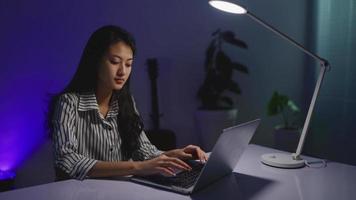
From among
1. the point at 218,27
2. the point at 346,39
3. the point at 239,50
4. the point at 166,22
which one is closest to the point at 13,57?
the point at 166,22

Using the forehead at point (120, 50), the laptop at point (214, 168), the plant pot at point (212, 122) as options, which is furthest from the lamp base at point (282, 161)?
the plant pot at point (212, 122)

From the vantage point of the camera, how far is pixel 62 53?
2.73 metres

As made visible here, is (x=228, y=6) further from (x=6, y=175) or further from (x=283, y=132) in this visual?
(x=283, y=132)

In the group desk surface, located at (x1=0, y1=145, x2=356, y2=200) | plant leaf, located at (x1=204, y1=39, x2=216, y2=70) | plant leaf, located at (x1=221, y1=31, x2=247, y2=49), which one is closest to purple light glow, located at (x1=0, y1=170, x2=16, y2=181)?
desk surface, located at (x1=0, y1=145, x2=356, y2=200)

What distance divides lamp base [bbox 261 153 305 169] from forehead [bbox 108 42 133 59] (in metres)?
0.71

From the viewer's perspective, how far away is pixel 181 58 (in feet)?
10.8

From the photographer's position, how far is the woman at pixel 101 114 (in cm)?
130

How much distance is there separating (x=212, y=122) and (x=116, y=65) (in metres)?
1.77

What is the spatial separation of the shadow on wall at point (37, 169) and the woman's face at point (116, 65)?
150 centimetres

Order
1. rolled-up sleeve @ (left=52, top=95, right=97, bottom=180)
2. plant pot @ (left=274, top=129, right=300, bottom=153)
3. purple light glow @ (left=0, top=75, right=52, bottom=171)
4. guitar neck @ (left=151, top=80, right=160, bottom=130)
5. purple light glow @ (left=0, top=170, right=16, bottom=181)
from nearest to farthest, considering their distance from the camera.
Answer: rolled-up sleeve @ (left=52, top=95, right=97, bottom=180)
purple light glow @ (left=0, top=170, right=16, bottom=181)
purple light glow @ (left=0, top=75, right=52, bottom=171)
guitar neck @ (left=151, top=80, right=160, bottom=130)
plant pot @ (left=274, top=129, right=300, bottom=153)

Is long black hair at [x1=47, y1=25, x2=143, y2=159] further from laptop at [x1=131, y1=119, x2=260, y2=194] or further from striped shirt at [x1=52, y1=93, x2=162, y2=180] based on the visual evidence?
laptop at [x1=131, y1=119, x2=260, y2=194]

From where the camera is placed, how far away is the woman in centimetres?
130

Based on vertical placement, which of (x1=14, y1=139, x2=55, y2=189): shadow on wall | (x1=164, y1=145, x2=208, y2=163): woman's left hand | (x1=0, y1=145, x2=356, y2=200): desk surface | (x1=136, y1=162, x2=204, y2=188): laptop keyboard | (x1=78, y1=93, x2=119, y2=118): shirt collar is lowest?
(x1=14, y1=139, x2=55, y2=189): shadow on wall

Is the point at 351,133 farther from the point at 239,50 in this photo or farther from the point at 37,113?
the point at 37,113
